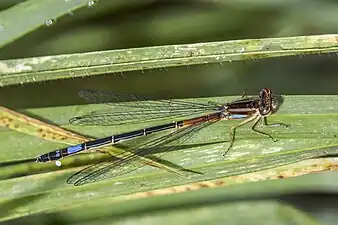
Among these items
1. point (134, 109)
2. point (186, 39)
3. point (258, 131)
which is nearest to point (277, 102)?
point (258, 131)

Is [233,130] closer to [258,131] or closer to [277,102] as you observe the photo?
[258,131]

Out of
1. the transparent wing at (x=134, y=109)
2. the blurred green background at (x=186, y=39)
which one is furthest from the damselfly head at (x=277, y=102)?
the blurred green background at (x=186, y=39)

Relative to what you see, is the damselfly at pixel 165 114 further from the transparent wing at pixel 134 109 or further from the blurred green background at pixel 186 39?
the blurred green background at pixel 186 39

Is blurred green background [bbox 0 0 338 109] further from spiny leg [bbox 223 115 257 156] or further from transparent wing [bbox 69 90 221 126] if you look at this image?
spiny leg [bbox 223 115 257 156]

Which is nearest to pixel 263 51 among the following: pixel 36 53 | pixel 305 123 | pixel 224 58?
pixel 224 58

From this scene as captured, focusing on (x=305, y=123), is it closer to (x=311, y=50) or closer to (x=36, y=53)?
(x=311, y=50)
